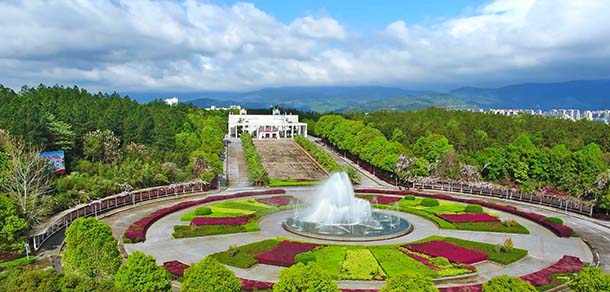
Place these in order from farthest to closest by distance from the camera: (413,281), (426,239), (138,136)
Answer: (138,136)
(426,239)
(413,281)

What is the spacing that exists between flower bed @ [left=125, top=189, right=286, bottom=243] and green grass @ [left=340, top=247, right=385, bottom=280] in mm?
12757

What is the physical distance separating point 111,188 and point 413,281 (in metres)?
31.1

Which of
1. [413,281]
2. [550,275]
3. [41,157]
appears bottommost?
[550,275]

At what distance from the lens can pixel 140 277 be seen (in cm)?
1695

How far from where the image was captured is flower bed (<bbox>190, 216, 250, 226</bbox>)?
32841mm

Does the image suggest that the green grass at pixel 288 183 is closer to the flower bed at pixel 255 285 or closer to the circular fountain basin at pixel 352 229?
the circular fountain basin at pixel 352 229

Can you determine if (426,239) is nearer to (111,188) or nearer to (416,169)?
(416,169)

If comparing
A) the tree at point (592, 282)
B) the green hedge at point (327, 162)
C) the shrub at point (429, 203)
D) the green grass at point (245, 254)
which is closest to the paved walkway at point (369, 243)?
the green grass at point (245, 254)

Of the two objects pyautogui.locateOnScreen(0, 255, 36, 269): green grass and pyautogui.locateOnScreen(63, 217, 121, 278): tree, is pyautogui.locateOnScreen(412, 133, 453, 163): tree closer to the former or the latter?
pyautogui.locateOnScreen(63, 217, 121, 278): tree

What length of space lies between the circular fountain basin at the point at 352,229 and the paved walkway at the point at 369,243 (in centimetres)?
48

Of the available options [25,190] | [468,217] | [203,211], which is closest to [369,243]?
[468,217]

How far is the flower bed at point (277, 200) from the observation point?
4050 cm

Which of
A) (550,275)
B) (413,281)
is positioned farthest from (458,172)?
(413,281)

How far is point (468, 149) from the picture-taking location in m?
63.5
